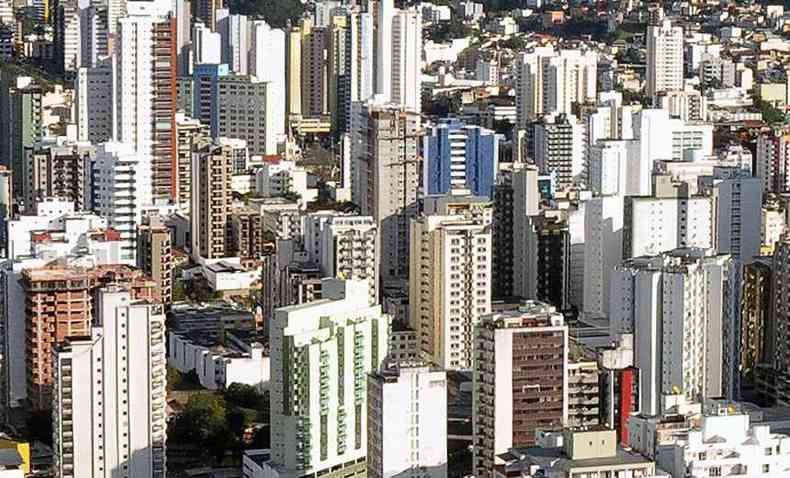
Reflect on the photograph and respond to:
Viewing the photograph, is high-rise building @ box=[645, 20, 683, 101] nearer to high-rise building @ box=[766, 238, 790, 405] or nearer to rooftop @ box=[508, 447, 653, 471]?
high-rise building @ box=[766, 238, 790, 405]

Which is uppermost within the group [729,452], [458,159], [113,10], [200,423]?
[113,10]

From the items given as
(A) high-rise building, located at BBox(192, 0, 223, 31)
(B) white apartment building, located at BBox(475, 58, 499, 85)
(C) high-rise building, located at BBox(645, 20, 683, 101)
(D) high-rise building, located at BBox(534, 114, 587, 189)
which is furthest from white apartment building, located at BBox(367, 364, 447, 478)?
(A) high-rise building, located at BBox(192, 0, 223, 31)

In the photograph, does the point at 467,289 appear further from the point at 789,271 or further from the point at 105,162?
the point at 105,162

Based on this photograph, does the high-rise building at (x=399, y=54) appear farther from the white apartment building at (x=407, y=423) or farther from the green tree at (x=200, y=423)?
the white apartment building at (x=407, y=423)

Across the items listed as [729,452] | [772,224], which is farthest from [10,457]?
[772,224]

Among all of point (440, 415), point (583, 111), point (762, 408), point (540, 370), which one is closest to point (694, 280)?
point (762, 408)

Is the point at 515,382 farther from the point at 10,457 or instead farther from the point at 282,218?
the point at 282,218
